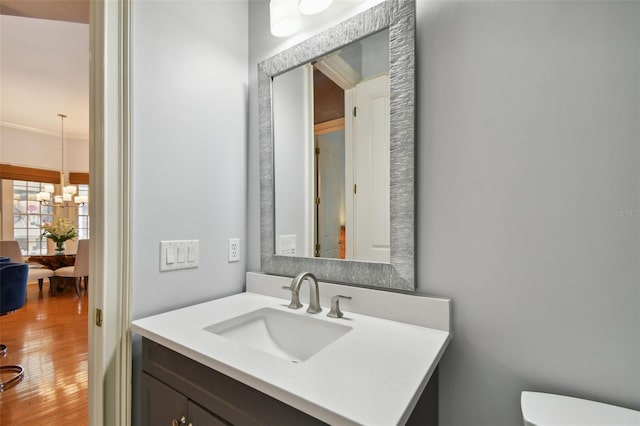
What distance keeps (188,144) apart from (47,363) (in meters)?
2.47

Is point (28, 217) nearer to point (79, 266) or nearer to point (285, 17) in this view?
point (79, 266)

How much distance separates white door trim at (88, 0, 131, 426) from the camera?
3.19ft

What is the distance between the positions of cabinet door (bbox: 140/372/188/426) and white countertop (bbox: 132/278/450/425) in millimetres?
152

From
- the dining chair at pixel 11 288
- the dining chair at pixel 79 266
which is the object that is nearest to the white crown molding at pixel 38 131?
the dining chair at pixel 79 266

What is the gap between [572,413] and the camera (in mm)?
653

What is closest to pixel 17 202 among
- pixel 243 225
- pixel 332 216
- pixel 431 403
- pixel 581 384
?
pixel 243 225

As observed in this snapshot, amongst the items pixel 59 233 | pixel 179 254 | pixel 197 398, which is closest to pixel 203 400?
pixel 197 398

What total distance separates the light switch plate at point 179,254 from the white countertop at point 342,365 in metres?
0.19

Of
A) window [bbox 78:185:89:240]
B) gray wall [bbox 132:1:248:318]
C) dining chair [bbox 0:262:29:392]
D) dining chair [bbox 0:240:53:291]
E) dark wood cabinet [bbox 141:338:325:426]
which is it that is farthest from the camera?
window [bbox 78:185:89:240]

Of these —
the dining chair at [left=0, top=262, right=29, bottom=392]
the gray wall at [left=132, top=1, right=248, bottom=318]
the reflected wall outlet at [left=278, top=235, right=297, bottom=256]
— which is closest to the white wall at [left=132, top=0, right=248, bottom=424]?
the gray wall at [left=132, top=1, right=248, bottom=318]

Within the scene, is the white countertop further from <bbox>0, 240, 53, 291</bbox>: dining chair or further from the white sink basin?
<bbox>0, 240, 53, 291</bbox>: dining chair

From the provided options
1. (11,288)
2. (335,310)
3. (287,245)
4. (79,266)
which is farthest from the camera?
(79,266)

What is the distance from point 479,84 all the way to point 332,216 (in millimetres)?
639

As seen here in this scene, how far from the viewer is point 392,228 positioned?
988 millimetres
